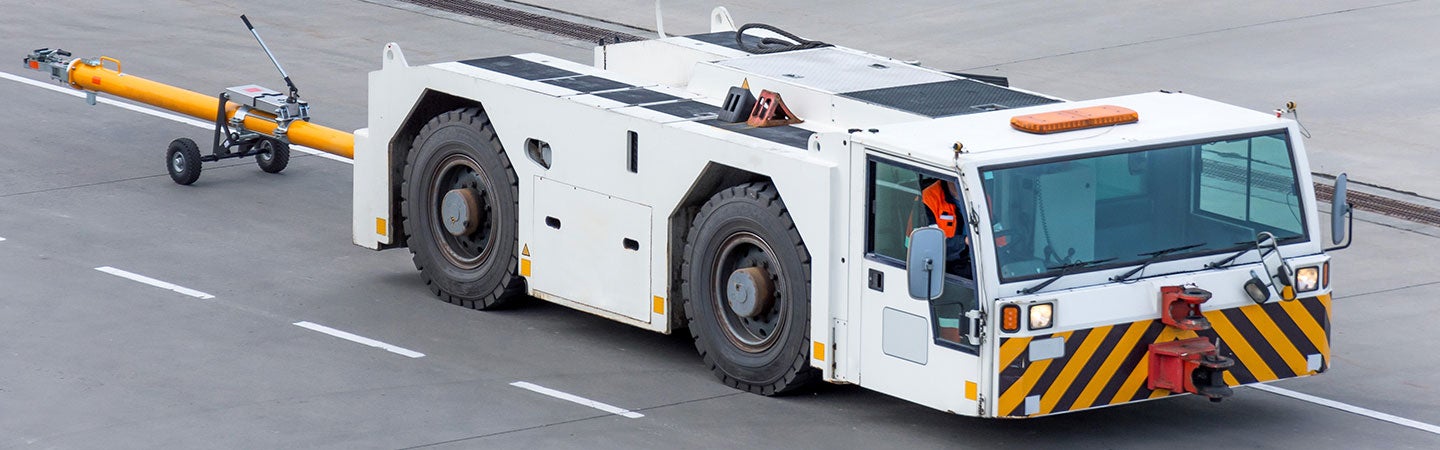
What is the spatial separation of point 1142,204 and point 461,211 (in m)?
4.59

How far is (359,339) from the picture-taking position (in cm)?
1351

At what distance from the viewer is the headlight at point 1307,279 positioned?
11625 millimetres

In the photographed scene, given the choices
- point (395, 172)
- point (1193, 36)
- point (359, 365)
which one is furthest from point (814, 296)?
point (1193, 36)

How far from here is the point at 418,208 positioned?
1445cm

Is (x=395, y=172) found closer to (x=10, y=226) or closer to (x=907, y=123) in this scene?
(x=10, y=226)

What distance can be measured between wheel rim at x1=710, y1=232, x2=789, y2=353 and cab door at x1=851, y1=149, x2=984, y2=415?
740mm

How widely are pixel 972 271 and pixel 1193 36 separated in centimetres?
1256

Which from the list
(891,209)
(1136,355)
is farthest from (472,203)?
(1136,355)

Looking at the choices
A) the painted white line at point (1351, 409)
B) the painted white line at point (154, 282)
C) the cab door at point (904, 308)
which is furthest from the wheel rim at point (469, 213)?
the painted white line at point (1351, 409)

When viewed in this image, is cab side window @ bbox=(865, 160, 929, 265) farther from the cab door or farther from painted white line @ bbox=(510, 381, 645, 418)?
painted white line @ bbox=(510, 381, 645, 418)

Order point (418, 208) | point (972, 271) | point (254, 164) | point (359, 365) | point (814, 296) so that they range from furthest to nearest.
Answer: point (254, 164) < point (418, 208) < point (359, 365) < point (814, 296) < point (972, 271)

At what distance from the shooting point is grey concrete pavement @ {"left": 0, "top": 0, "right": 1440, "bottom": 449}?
11.7m

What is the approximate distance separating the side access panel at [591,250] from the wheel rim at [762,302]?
1.76ft

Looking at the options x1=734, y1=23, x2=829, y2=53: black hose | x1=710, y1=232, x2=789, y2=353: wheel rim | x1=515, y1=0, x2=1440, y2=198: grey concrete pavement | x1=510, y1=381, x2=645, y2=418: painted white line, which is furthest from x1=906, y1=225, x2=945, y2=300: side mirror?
x1=515, y1=0, x2=1440, y2=198: grey concrete pavement
